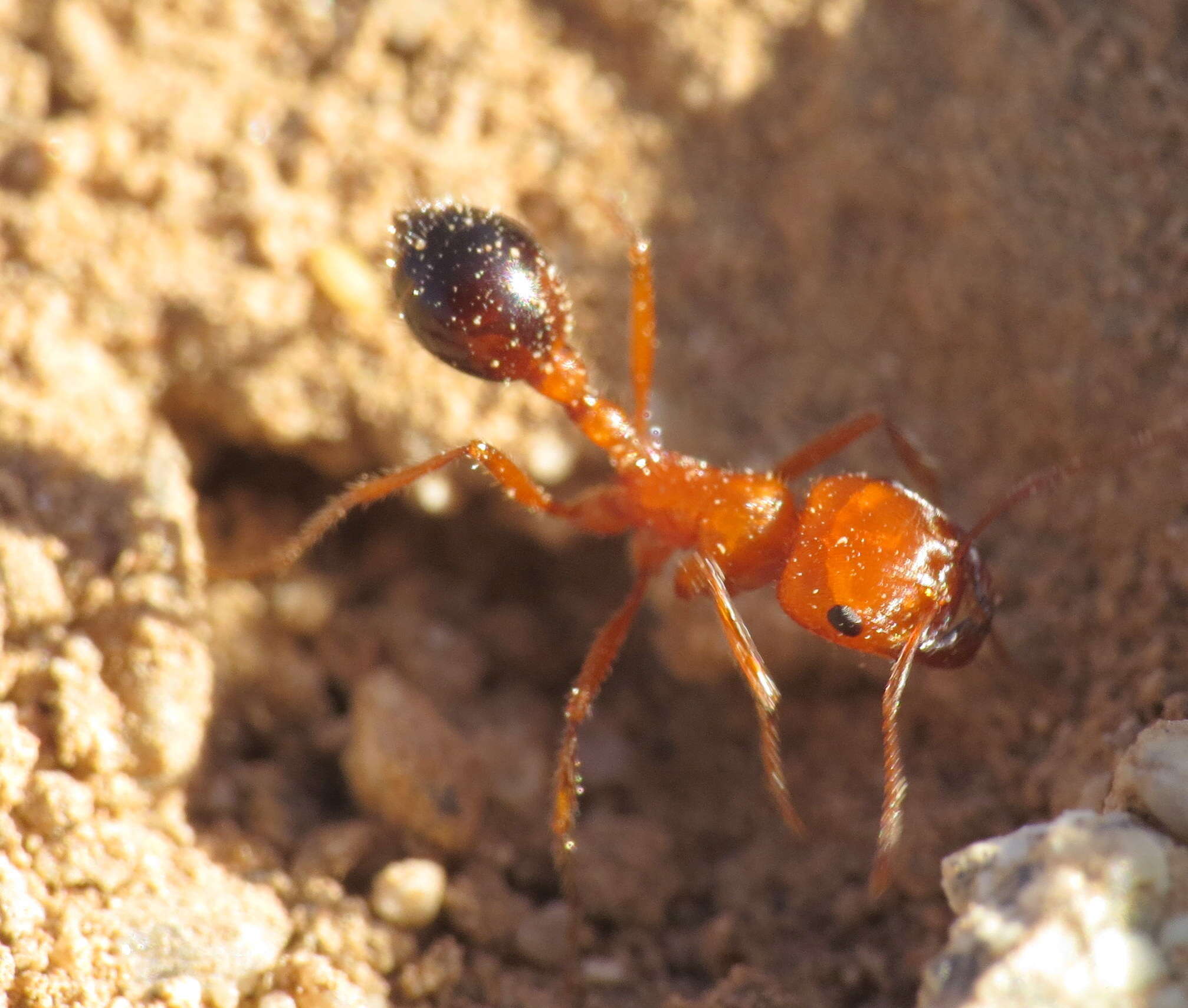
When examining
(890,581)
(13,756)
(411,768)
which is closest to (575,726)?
(411,768)

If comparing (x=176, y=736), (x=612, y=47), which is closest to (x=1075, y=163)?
(x=612, y=47)

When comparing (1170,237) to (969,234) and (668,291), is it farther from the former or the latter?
(668,291)

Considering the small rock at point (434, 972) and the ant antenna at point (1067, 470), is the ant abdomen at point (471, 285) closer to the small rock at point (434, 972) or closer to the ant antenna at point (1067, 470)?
the ant antenna at point (1067, 470)

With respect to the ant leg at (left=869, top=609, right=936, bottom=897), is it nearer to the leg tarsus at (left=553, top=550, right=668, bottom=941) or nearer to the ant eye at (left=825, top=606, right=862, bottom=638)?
the ant eye at (left=825, top=606, right=862, bottom=638)

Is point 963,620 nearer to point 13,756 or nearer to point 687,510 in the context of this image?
point 687,510

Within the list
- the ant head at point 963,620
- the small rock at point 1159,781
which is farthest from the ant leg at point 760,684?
the small rock at point 1159,781

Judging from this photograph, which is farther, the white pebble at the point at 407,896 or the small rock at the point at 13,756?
the white pebble at the point at 407,896

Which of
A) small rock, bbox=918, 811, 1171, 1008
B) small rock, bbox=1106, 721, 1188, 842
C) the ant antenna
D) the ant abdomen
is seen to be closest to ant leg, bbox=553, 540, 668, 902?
the ant abdomen
